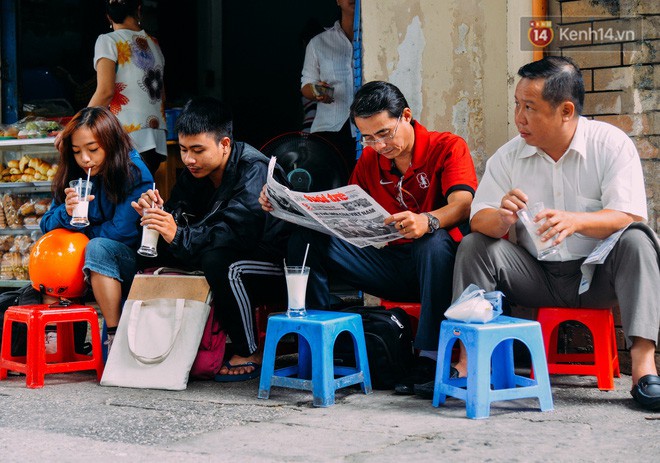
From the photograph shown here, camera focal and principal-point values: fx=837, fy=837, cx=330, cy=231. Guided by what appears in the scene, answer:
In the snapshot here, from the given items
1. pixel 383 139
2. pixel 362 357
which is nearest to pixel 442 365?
pixel 362 357

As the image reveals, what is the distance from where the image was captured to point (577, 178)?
11.4 ft

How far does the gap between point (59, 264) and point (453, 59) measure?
2.26m

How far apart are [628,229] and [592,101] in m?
0.97

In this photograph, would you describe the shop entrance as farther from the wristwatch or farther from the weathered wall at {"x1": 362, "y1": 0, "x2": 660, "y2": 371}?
the wristwatch

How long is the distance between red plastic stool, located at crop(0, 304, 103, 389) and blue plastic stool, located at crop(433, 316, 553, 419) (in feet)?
5.66

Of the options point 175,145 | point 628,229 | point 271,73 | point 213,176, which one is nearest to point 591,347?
point 628,229

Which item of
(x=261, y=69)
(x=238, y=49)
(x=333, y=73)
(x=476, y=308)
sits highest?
(x=238, y=49)

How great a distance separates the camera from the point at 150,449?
2.74 metres

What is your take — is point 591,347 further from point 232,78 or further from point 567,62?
point 232,78

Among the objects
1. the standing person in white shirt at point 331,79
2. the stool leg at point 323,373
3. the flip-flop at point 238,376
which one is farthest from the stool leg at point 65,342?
the standing person in white shirt at point 331,79

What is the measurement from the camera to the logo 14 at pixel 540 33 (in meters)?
4.11

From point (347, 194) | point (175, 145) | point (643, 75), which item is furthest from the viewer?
point (175, 145)

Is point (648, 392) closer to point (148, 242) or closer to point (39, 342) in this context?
point (148, 242)

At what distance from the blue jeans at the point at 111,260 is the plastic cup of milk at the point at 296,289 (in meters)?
1.07
